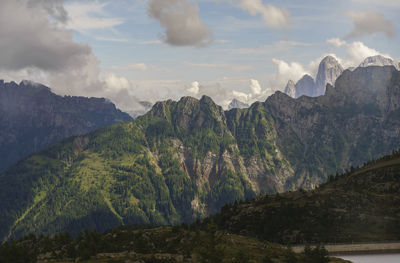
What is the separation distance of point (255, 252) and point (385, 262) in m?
70.8

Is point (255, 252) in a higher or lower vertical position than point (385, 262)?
higher

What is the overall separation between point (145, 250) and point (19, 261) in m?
52.7

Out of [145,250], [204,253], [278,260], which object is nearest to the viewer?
[204,253]

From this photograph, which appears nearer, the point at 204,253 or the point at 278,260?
the point at 204,253

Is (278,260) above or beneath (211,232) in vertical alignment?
beneath

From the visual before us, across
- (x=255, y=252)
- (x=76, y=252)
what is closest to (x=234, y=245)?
(x=255, y=252)

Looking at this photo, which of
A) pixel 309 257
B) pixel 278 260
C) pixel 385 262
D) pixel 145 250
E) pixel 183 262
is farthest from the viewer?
pixel 385 262

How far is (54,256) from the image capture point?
193000mm

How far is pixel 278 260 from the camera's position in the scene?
510ft

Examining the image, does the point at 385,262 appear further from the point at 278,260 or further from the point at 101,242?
the point at 101,242

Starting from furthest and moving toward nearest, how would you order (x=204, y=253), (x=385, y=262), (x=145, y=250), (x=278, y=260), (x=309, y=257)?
1. (x=385, y=262)
2. (x=145, y=250)
3. (x=309, y=257)
4. (x=278, y=260)
5. (x=204, y=253)

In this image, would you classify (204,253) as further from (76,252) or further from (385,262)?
(385,262)

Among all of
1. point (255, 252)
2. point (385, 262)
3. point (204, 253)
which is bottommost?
point (385, 262)

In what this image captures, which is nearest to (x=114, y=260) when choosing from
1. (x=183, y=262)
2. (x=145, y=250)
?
(x=183, y=262)
